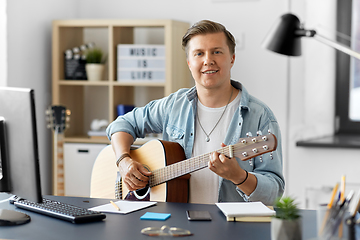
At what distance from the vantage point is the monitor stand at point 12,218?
3.77ft

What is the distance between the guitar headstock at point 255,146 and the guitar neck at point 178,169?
150 millimetres

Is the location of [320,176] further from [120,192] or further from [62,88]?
[62,88]

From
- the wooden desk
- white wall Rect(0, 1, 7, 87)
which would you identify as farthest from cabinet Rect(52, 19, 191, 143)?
the wooden desk

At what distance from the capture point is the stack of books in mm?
3012

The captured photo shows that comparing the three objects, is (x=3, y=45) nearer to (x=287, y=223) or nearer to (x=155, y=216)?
(x=155, y=216)

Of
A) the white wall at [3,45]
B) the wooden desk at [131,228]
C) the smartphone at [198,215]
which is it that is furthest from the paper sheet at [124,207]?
the white wall at [3,45]

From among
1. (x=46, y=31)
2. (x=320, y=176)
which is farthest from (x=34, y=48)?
(x=320, y=176)

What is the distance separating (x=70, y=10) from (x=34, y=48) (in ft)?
1.73

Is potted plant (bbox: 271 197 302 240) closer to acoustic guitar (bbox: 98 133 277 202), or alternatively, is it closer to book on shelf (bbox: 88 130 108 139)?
acoustic guitar (bbox: 98 133 277 202)

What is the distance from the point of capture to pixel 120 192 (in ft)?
5.94

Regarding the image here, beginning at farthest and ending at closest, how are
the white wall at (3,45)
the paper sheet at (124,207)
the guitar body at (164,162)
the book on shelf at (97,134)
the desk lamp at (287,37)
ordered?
the book on shelf at (97,134) < the white wall at (3,45) < the desk lamp at (287,37) < the guitar body at (164,162) < the paper sheet at (124,207)

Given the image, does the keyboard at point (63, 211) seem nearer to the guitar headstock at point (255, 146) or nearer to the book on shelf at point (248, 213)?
the book on shelf at point (248, 213)

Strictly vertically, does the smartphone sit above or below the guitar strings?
below

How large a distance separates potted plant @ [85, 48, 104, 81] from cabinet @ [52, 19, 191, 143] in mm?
63
